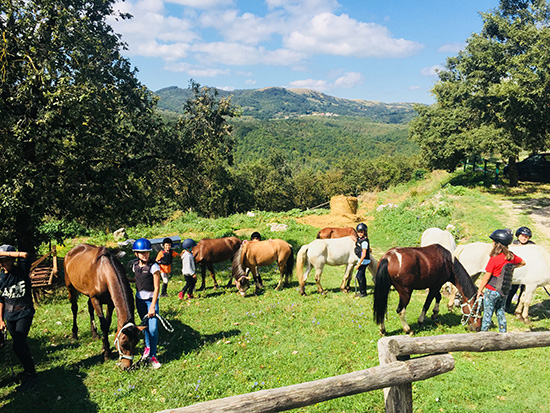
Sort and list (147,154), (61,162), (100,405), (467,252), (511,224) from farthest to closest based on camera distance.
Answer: (511,224)
(147,154)
(61,162)
(467,252)
(100,405)

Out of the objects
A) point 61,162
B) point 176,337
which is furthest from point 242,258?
point 61,162

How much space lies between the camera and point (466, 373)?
20.0 feet

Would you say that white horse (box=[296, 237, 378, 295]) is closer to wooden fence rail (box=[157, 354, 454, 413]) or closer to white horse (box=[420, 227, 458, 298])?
white horse (box=[420, 227, 458, 298])

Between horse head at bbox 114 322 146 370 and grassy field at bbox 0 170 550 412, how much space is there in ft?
0.82

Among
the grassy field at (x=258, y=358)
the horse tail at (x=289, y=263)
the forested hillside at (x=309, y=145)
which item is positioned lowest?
the grassy field at (x=258, y=358)

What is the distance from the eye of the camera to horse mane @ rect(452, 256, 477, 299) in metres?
7.96

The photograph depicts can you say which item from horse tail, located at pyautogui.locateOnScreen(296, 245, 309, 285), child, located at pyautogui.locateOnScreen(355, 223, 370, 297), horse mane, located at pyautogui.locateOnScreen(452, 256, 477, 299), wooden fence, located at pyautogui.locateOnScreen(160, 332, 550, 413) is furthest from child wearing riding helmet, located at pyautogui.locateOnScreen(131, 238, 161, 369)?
horse mane, located at pyautogui.locateOnScreen(452, 256, 477, 299)

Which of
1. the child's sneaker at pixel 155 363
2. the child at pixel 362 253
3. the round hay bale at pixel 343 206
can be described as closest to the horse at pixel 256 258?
the child at pixel 362 253

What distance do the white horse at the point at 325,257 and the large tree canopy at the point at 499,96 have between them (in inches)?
517

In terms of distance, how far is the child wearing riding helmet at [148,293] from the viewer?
644 centimetres

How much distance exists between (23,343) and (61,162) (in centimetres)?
→ 644

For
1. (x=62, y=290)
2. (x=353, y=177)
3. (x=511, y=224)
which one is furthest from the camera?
(x=353, y=177)

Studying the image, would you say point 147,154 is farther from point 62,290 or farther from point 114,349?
point 114,349

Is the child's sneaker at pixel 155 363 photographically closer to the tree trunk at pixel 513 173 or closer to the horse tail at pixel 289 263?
the horse tail at pixel 289 263
